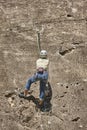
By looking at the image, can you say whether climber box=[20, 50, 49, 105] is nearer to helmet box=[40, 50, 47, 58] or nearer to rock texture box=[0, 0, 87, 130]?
helmet box=[40, 50, 47, 58]

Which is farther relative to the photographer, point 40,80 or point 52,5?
point 52,5

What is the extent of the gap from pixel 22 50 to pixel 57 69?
91 cm

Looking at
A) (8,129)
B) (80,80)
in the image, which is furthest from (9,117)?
(80,80)

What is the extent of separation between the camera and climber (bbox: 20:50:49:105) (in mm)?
10938

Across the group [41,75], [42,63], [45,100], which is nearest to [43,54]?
[42,63]

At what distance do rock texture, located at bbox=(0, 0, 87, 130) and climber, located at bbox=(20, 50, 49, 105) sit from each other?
0.27 metres

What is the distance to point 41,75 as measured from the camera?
10.9 meters

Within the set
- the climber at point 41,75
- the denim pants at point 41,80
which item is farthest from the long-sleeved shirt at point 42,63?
the denim pants at point 41,80

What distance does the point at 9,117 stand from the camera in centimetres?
1106

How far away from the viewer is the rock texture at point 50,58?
11141 millimetres

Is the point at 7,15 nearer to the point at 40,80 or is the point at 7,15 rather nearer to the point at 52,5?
the point at 52,5

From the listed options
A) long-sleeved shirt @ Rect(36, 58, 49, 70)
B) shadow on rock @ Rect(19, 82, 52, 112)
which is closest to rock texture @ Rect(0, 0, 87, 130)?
shadow on rock @ Rect(19, 82, 52, 112)

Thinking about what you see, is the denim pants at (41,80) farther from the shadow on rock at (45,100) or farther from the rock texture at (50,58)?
the rock texture at (50,58)

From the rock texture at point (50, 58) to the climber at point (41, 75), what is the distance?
273 mm
